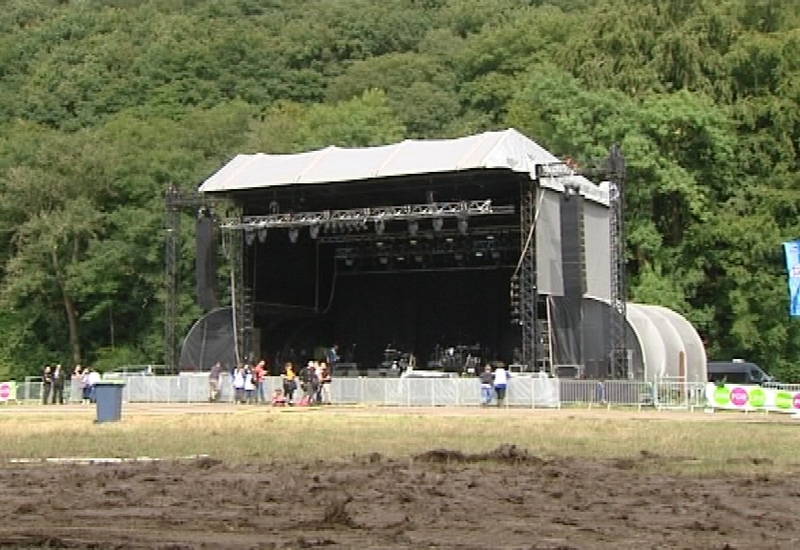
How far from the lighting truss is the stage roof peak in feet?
4.18

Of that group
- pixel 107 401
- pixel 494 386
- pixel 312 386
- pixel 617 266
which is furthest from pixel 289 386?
pixel 617 266

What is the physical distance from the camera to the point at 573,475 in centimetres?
1480

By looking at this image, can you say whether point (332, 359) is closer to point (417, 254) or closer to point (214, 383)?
point (214, 383)

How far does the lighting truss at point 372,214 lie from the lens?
1500 inches

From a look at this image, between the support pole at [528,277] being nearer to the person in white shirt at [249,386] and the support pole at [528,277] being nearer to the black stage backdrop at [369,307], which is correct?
the black stage backdrop at [369,307]

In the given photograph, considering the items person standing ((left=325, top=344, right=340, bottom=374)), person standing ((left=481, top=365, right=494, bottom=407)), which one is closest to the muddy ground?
person standing ((left=481, top=365, right=494, bottom=407))

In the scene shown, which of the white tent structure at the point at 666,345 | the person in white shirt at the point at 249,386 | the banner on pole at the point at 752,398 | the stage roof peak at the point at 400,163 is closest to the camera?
the banner on pole at the point at 752,398

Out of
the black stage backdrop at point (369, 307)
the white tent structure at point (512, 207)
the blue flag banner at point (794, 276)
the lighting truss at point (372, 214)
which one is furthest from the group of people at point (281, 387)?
the blue flag banner at point (794, 276)

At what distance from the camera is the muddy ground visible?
A: 388 inches

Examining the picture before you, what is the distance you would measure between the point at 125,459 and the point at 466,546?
928 cm

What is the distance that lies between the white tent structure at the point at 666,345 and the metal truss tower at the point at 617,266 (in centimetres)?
61

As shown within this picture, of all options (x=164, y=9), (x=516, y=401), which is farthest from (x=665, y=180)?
(x=164, y=9)

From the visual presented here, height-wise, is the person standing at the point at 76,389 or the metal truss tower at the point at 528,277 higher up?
the metal truss tower at the point at 528,277

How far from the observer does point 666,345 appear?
40469mm
